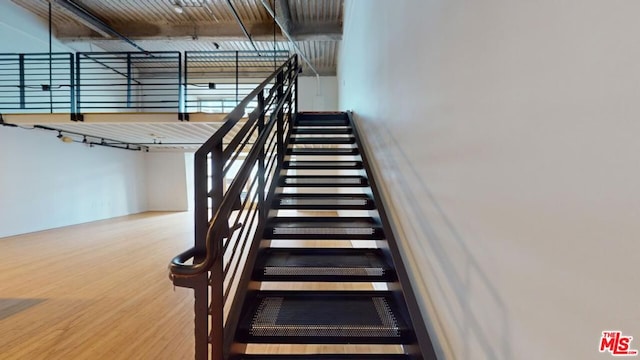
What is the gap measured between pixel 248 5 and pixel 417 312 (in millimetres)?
6799

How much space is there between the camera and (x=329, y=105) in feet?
35.4

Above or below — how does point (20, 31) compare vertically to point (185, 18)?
below

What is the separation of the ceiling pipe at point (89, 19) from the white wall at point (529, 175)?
7.24 metres

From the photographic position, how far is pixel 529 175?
826 mm

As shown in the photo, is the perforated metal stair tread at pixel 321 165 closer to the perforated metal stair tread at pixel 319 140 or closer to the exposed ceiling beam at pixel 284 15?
the perforated metal stair tread at pixel 319 140

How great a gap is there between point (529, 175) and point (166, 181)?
12.8 meters

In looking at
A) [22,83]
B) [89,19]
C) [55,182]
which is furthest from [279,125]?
[55,182]

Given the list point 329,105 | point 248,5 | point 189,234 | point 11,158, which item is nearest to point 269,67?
point 329,105

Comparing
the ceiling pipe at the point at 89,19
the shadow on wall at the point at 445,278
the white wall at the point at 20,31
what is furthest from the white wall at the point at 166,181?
the shadow on wall at the point at 445,278

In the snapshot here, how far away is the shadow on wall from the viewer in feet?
3.40

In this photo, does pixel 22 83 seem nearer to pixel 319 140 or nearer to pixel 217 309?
pixel 319 140

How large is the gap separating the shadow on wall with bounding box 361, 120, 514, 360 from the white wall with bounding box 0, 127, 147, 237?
838 centimetres

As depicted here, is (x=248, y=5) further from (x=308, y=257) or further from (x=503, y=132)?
(x=503, y=132)

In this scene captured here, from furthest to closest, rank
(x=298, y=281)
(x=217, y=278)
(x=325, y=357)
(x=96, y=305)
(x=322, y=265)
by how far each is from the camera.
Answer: (x=96, y=305) → (x=322, y=265) → (x=298, y=281) → (x=325, y=357) → (x=217, y=278)
